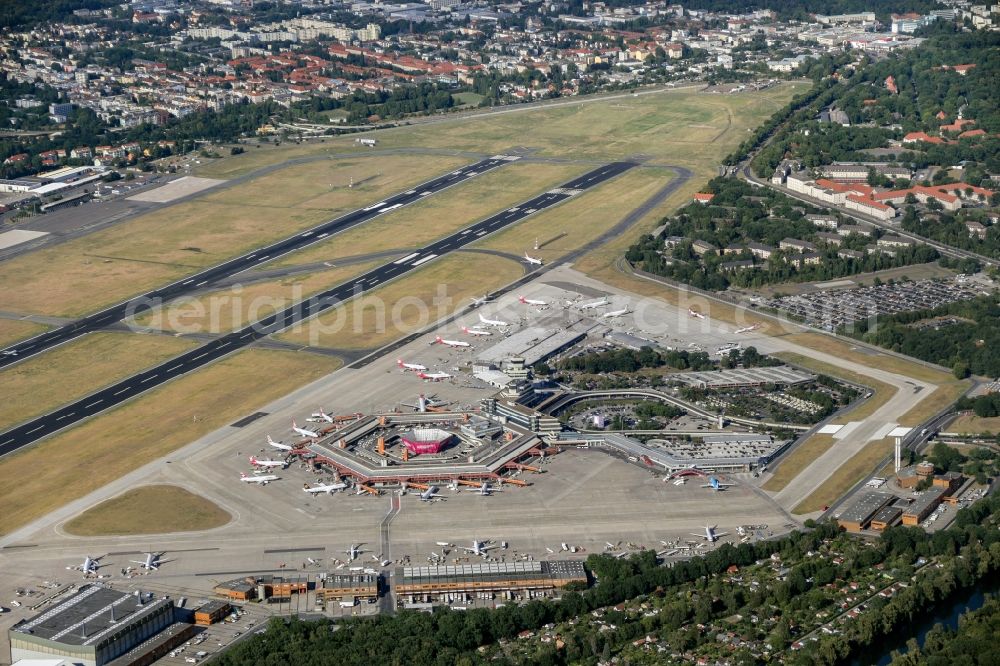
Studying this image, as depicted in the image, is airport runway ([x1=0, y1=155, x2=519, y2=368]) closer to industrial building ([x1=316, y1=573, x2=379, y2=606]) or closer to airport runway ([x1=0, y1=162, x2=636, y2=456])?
airport runway ([x1=0, y1=162, x2=636, y2=456])

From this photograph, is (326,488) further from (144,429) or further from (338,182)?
(338,182)

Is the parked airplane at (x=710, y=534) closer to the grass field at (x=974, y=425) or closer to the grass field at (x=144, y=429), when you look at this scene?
the grass field at (x=974, y=425)

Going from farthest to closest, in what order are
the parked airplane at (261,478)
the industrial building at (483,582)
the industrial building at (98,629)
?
the parked airplane at (261,478), the industrial building at (483,582), the industrial building at (98,629)

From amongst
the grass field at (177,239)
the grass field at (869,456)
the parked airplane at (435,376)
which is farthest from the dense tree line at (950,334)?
the grass field at (177,239)

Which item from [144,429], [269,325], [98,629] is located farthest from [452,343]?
[98,629]

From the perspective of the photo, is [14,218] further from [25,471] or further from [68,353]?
[25,471]

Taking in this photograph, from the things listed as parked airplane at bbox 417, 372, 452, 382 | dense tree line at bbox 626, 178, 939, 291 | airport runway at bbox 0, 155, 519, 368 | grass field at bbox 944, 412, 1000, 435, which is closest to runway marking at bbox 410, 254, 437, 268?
airport runway at bbox 0, 155, 519, 368

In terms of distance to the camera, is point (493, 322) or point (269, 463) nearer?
point (269, 463)
